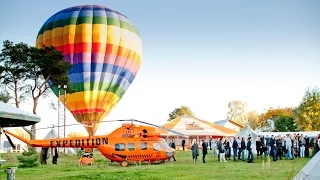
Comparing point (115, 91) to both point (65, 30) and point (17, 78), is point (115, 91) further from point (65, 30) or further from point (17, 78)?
point (17, 78)

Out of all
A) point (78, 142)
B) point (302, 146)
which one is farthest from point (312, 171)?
point (302, 146)

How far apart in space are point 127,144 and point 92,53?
15.8m

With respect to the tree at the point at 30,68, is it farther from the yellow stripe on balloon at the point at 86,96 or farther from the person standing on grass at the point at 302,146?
the person standing on grass at the point at 302,146

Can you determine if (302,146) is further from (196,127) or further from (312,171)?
(196,127)

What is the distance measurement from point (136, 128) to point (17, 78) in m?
10.2

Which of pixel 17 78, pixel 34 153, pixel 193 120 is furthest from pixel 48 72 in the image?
pixel 193 120

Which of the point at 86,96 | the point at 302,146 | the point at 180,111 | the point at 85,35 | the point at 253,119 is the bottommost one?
the point at 302,146

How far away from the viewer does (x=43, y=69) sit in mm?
32406

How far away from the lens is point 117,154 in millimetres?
27438

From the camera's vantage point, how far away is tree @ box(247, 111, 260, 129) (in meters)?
100

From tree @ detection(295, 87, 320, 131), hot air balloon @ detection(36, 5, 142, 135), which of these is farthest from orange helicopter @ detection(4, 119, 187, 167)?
tree @ detection(295, 87, 320, 131)

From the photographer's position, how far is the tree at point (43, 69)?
31.9 meters

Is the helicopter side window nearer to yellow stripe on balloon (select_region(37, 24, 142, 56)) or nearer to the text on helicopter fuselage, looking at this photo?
the text on helicopter fuselage

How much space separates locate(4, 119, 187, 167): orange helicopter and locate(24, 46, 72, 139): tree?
4.95 meters
